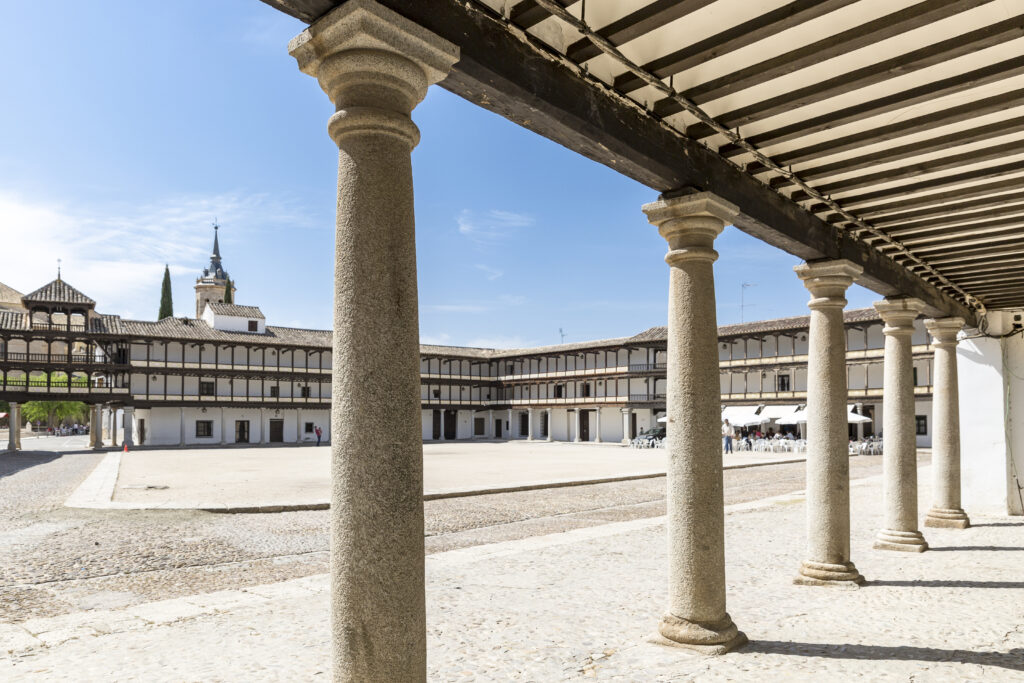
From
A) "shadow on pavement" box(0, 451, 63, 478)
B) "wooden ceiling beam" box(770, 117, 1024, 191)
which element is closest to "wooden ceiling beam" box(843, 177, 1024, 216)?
"wooden ceiling beam" box(770, 117, 1024, 191)

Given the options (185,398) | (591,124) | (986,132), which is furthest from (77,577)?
(185,398)

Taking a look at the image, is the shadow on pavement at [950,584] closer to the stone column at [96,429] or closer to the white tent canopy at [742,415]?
the white tent canopy at [742,415]

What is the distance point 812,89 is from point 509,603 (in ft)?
14.8

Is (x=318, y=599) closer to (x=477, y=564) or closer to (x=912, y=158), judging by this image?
(x=477, y=564)

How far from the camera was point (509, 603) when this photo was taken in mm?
5984

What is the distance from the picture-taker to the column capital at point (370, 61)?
258 cm

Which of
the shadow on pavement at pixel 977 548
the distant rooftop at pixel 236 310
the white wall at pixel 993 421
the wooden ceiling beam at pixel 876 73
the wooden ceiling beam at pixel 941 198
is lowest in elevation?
the shadow on pavement at pixel 977 548

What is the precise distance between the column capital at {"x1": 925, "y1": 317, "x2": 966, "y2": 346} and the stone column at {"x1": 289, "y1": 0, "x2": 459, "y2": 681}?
9.36 metres

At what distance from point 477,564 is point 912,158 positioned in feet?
18.4

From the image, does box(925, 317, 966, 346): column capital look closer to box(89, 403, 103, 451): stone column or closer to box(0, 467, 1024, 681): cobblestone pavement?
box(0, 467, 1024, 681): cobblestone pavement

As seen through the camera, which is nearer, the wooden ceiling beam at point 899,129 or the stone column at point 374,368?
the stone column at point 374,368

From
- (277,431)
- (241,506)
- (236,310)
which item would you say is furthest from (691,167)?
(236,310)

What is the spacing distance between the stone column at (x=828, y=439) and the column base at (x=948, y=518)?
4.46 meters

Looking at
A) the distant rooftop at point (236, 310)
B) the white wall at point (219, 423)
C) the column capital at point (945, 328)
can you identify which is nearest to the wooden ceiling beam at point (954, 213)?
the column capital at point (945, 328)
